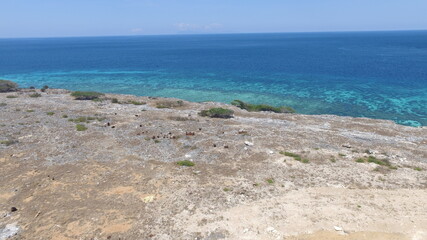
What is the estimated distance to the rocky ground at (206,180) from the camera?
56.2ft

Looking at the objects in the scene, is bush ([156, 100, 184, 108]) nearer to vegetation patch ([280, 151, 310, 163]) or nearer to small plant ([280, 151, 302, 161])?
vegetation patch ([280, 151, 310, 163])

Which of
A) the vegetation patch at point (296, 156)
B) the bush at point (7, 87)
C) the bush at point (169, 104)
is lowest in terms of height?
the vegetation patch at point (296, 156)

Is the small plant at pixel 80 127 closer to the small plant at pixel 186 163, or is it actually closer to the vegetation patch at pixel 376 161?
the small plant at pixel 186 163

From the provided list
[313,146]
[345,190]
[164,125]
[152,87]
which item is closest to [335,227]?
[345,190]

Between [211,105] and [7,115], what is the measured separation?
32.6 metres

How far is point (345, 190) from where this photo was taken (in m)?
21.4

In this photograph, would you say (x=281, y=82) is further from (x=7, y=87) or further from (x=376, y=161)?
(x=7, y=87)

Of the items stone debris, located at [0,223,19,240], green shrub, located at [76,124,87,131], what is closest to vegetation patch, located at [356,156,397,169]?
stone debris, located at [0,223,19,240]

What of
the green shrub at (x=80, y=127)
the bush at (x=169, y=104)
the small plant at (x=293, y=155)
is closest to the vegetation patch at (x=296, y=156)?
the small plant at (x=293, y=155)

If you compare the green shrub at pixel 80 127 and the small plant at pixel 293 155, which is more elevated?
the green shrub at pixel 80 127

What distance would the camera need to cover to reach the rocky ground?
17141 mm

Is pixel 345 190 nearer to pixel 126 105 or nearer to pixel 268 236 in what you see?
pixel 268 236

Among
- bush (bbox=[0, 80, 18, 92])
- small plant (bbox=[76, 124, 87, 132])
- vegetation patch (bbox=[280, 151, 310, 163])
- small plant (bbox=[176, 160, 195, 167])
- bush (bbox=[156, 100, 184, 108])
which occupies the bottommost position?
vegetation patch (bbox=[280, 151, 310, 163])

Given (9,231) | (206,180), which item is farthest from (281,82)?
(9,231)
